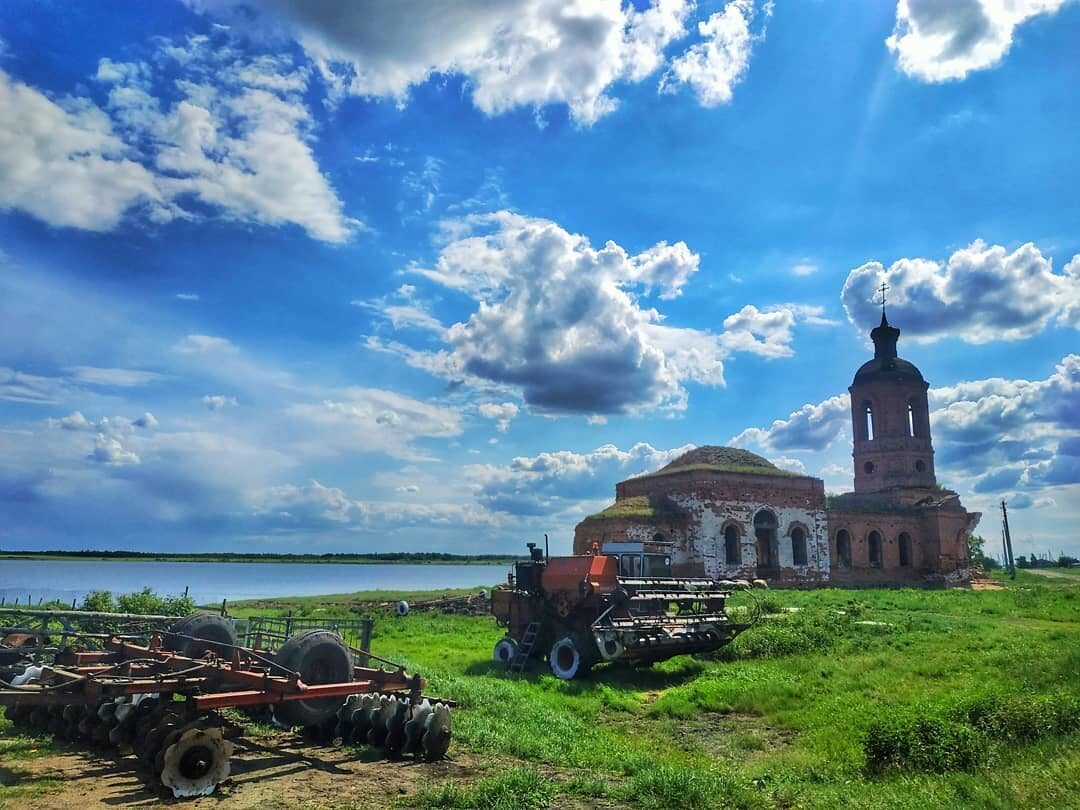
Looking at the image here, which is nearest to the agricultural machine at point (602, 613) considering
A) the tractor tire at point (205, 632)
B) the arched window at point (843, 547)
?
the tractor tire at point (205, 632)

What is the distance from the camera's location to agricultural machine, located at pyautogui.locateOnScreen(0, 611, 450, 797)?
7.65 meters

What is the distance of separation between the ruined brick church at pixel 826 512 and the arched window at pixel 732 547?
0.16 ft

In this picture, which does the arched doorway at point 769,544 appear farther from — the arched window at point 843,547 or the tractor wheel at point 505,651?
the tractor wheel at point 505,651

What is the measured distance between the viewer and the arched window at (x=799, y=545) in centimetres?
3894

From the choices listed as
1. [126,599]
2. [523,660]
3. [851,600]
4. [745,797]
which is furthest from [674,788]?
[851,600]

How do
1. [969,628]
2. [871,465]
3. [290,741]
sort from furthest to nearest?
[871,465]
[969,628]
[290,741]

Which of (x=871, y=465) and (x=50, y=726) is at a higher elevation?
(x=871, y=465)

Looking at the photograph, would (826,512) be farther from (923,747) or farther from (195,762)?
(195,762)

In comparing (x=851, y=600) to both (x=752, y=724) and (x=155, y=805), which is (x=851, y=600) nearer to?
(x=752, y=724)

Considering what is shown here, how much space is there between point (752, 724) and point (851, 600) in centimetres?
1932

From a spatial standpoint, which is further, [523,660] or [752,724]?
[523,660]

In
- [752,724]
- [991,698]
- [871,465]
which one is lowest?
[752,724]

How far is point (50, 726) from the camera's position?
1007 cm

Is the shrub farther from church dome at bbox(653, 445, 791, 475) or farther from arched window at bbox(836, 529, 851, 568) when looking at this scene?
arched window at bbox(836, 529, 851, 568)
